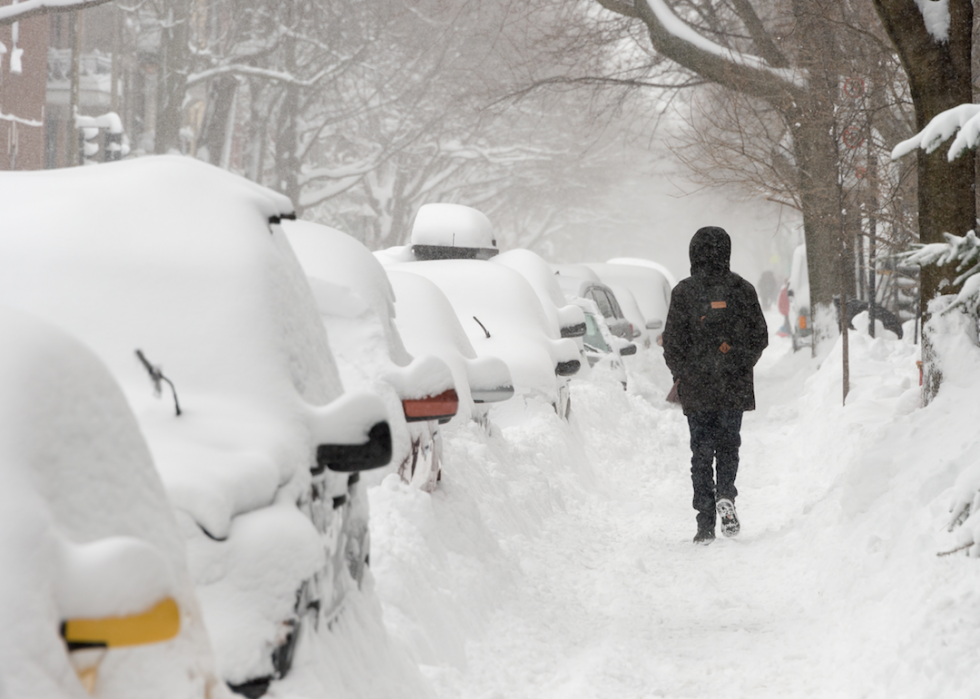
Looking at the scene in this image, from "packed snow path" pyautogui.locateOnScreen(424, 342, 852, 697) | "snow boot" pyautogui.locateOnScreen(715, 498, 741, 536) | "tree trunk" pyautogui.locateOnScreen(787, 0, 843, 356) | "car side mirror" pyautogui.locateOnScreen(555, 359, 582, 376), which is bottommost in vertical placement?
"packed snow path" pyautogui.locateOnScreen(424, 342, 852, 697)

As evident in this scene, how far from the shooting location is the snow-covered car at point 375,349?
4949 mm

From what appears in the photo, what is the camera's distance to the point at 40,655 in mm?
1410

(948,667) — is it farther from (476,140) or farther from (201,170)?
(476,140)

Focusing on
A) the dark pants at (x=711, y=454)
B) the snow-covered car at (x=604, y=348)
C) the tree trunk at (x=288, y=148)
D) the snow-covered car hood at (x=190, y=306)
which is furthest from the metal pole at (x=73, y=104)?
the snow-covered car hood at (x=190, y=306)

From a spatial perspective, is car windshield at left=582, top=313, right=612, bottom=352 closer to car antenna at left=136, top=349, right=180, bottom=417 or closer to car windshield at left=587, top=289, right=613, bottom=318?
car windshield at left=587, top=289, right=613, bottom=318

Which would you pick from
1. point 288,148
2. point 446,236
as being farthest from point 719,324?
point 288,148

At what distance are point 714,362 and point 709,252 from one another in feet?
2.28

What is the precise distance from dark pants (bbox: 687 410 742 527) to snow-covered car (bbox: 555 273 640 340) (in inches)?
357

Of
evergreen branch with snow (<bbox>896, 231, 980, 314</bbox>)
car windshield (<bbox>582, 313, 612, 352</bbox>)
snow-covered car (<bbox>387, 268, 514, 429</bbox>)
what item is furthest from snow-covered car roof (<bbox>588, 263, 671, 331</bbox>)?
evergreen branch with snow (<bbox>896, 231, 980, 314</bbox>)

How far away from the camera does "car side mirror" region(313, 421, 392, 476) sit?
3070mm

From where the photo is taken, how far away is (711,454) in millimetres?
7746

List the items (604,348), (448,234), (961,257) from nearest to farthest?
1. (961,257)
2. (448,234)
3. (604,348)

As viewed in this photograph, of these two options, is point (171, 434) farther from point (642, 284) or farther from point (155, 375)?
point (642, 284)

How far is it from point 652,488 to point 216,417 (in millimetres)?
7953
